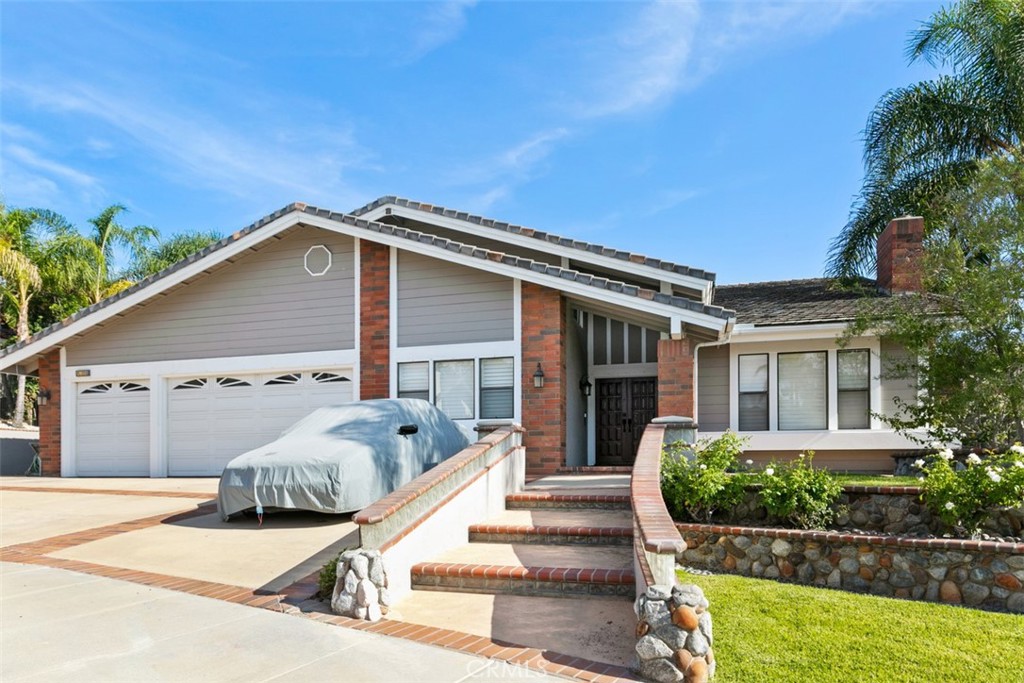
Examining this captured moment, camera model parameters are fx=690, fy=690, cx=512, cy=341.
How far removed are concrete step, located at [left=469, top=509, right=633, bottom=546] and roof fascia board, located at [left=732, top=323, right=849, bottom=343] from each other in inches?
231

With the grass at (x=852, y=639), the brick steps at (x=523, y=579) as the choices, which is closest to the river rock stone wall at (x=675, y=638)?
the grass at (x=852, y=639)

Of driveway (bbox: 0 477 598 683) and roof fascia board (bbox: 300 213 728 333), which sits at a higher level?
roof fascia board (bbox: 300 213 728 333)

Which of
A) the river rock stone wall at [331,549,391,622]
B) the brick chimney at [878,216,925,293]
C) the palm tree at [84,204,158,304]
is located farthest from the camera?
the palm tree at [84,204,158,304]

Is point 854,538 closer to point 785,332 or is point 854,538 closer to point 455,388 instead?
point 785,332

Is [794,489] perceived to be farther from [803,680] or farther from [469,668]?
[469,668]

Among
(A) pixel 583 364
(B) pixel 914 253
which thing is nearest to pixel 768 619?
A: (A) pixel 583 364

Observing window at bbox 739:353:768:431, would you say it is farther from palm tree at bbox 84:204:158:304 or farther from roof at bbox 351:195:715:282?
palm tree at bbox 84:204:158:304

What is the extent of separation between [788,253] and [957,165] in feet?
18.1

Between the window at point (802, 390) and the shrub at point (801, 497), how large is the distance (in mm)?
5563

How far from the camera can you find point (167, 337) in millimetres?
15250

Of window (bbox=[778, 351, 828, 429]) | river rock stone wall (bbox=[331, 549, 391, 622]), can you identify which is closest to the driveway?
river rock stone wall (bbox=[331, 549, 391, 622])

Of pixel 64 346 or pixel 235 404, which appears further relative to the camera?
pixel 64 346

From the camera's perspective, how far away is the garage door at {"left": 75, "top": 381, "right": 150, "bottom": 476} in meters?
15.4

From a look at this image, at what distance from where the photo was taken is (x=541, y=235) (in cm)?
1327
